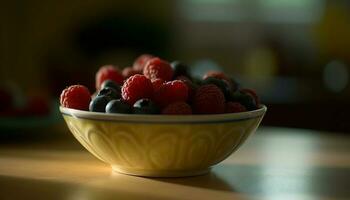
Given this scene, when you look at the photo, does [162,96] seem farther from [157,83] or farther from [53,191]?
[53,191]

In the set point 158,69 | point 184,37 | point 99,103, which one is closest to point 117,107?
point 99,103

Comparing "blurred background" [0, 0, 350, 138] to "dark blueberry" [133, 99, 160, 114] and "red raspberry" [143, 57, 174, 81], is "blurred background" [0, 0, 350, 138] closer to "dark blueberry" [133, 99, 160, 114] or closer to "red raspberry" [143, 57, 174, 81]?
"red raspberry" [143, 57, 174, 81]

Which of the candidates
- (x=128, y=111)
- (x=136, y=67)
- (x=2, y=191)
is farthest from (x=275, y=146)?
(x=2, y=191)

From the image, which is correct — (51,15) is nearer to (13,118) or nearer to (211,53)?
(211,53)

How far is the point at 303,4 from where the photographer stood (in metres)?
3.76

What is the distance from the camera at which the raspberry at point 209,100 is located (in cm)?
88

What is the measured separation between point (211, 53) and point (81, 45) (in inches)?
31.8

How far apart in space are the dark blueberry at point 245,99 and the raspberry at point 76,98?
23 centimetres

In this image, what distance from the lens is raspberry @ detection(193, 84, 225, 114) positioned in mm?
884

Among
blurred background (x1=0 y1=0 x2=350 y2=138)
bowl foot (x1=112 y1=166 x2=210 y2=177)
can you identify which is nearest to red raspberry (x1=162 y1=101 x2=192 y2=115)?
bowl foot (x1=112 y1=166 x2=210 y2=177)

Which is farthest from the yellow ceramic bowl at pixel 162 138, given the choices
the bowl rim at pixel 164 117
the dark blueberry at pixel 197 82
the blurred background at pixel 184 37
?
the blurred background at pixel 184 37

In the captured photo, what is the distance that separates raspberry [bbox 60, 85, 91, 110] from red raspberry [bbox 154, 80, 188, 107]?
0.12 m

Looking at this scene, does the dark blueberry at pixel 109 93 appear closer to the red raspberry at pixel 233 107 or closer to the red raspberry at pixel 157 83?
the red raspberry at pixel 157 83

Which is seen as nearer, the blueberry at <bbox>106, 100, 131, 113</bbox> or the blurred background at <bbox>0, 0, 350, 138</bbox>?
the blueberry at <bbox>106, 100, 131, 113</bbox>
